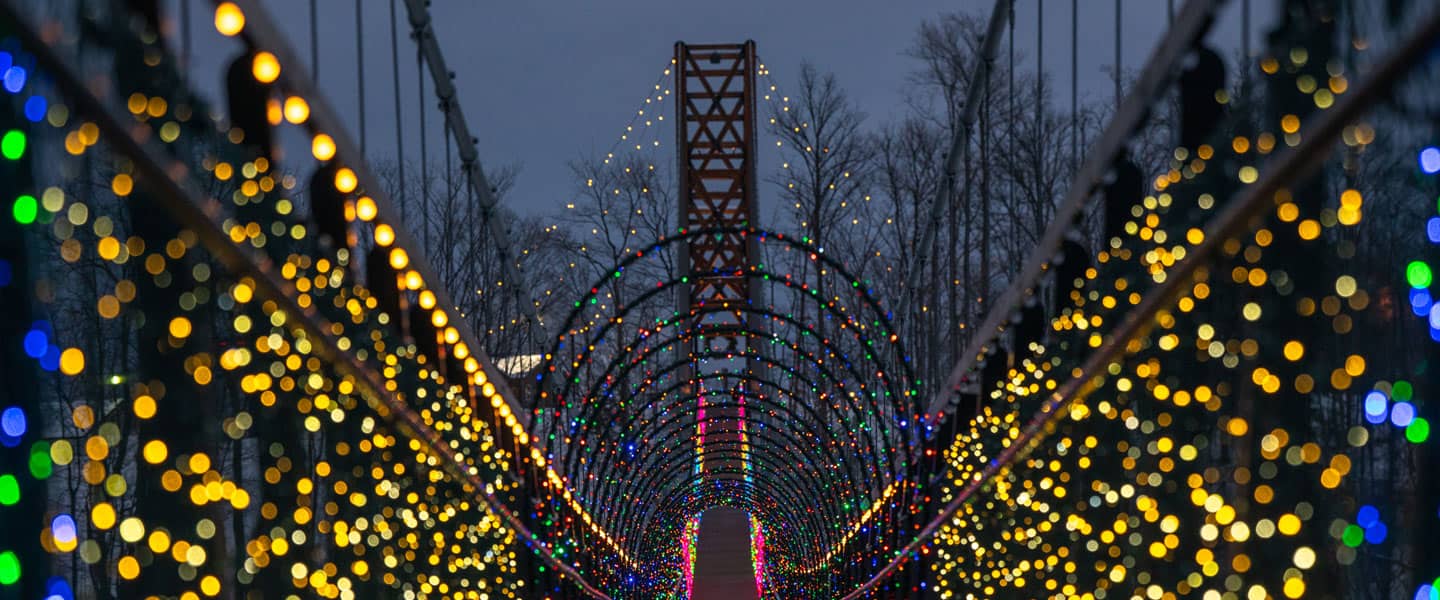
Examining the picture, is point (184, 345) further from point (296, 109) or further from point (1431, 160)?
point (1431, 160)

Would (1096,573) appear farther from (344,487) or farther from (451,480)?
(451,480)

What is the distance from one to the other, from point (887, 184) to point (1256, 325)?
2914cm

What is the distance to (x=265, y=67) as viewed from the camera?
17.9ft

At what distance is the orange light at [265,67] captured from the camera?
5383 mm

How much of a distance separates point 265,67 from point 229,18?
1.53 ft

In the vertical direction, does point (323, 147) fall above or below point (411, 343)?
above

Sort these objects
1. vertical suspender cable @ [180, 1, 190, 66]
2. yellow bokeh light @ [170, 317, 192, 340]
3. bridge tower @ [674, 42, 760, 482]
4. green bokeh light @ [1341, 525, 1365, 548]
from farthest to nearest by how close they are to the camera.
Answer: bridge tower @ [674, 42, 760, 482] → vertical suspender cable @ [180, 1, 190, 66] → green bokeh light @ [1341, 525, 1365, 548] → yellow bokeh light @ [170, 317, 192, 340]

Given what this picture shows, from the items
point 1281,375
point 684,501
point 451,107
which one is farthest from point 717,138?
point 1281,375

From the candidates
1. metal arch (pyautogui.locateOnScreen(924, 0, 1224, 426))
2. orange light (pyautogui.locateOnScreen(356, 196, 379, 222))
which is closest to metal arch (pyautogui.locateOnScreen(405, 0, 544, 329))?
metal arch (pyautogui.locateOnScreen(924, 0, 1224, 426))

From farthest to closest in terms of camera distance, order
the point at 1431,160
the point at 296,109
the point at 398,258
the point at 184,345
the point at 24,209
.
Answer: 1. the point at 398,258
2. the point at 296,109
3. the point at 184,345
4. the point at 1431,160
5. the point at 24,209

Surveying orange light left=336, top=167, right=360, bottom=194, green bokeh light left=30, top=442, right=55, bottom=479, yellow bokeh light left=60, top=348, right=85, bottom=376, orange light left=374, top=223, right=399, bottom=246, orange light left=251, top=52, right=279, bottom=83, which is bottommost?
green bokeh light left=30, top=442, right=55, bottom=479

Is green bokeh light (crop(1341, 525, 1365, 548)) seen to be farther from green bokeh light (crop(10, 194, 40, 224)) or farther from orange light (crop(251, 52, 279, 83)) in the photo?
orange light (crop(251, 52, 279, 83))

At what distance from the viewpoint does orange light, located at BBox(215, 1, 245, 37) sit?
4.95 meters

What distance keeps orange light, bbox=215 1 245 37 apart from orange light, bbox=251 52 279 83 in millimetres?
296
